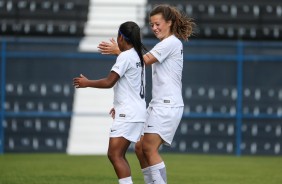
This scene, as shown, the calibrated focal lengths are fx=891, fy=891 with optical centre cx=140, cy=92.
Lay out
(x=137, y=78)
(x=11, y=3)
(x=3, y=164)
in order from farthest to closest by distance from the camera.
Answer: (x=11, y=3), (x=3, y=164), (x=137, y=78)

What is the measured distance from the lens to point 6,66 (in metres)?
15.1

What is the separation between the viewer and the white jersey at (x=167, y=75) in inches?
297

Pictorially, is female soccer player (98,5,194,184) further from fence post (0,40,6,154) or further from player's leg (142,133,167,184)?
fence post (0,40,6,154)

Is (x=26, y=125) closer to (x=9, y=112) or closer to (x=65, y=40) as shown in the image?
(x=9, y=112)

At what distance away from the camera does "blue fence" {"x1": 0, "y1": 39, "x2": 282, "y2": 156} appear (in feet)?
49.3

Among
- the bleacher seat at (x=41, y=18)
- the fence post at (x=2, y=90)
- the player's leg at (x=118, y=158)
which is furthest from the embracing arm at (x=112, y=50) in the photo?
the bleacher seat at (x=41, y=18)

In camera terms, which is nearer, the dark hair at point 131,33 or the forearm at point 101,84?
the forearm at point 101,84

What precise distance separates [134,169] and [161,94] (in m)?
4.41

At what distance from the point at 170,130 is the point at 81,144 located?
761 cm

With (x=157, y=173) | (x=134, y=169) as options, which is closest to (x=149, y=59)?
(x=157, y=173)

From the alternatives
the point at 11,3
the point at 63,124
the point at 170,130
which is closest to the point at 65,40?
the point at 63,124

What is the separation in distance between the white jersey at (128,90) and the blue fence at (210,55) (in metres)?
7.72

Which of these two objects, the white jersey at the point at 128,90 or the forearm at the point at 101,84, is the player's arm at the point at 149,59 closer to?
the white jersey at the point at 128,90

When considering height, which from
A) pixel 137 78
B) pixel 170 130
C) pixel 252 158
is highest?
pixel 137 78
